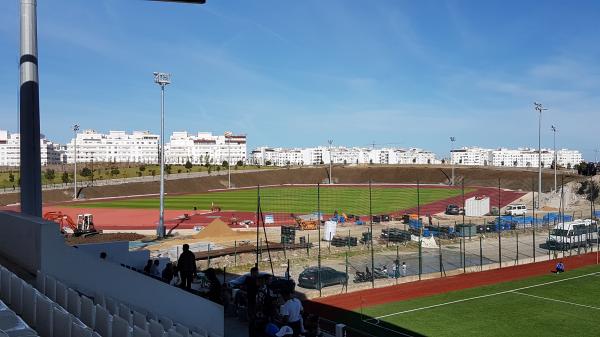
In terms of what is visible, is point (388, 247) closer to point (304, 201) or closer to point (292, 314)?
point (292, 314)

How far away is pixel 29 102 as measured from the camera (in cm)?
1023

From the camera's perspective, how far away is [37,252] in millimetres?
8414

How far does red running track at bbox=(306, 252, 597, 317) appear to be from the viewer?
1823 cm

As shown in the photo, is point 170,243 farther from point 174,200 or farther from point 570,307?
point 174,200

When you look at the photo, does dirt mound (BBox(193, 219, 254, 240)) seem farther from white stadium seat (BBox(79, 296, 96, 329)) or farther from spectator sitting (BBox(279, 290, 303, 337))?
white stadium seat (BBox(79, 296, 96, 329))

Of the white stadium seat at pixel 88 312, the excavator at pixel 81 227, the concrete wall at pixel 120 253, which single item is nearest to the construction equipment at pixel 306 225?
the excavator at pixel 81 227

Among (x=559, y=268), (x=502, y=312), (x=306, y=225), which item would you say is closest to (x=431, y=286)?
(x=502, y=312)

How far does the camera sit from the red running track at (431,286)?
18.2 m

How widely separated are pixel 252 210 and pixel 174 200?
16.3m

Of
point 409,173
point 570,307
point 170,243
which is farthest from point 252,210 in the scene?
point 409,173

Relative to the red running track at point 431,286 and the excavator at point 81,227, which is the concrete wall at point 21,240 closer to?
the red running track at point 431,286

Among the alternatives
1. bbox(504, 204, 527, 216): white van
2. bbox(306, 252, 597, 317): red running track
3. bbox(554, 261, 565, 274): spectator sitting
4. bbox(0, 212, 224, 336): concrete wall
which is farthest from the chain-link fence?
bbox(0, 212, 224, 336): concrete wall

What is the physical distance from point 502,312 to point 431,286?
3.96m

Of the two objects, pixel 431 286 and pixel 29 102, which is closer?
pixel 29 102
